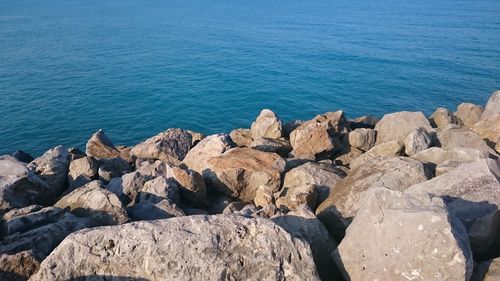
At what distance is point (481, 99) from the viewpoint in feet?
161

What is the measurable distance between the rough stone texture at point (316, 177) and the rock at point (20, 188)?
369 inches

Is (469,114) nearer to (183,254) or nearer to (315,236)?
(315,236)

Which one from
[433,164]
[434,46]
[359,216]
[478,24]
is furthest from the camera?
[478,24]

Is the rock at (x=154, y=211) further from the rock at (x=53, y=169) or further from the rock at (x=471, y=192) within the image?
the rock at (x=471, y=192)

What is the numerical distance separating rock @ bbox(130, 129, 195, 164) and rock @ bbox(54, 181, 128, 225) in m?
8.82

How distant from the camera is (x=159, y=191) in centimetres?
1457

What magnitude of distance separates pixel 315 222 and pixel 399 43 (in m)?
79.9

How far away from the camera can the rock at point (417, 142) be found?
16.9 metres

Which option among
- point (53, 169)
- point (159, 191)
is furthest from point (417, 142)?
point (53, 169)

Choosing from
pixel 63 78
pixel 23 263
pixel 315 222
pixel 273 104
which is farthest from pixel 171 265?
pixel 63 78

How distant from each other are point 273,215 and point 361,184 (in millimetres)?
3252

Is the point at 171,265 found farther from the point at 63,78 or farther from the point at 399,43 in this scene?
the point at 399,43

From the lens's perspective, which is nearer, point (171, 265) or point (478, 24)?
point (171, 265)

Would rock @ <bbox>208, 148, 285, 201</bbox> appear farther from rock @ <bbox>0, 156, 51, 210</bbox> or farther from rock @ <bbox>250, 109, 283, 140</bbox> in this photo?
rock @ <bbox>0, 156, 51, 210</bbox>
